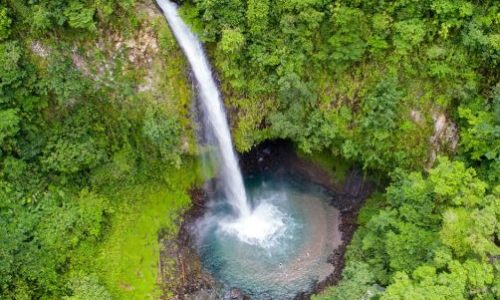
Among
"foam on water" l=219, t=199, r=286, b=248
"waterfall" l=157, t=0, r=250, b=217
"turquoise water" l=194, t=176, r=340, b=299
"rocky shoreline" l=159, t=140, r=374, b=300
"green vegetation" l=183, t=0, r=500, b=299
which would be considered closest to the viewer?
"green vegetation" l=183, t=0, r=500, b=299

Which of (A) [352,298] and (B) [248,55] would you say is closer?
(A) [352,298]

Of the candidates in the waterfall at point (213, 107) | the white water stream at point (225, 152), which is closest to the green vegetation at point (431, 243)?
the white water stream at point (225, 152)

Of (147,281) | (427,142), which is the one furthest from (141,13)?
(427,142)

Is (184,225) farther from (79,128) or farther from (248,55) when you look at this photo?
(248,55)

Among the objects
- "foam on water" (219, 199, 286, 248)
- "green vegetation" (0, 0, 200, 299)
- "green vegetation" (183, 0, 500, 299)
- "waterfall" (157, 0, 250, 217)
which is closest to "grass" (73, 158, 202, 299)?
"green vegetation" (0, 0, 200, 299)

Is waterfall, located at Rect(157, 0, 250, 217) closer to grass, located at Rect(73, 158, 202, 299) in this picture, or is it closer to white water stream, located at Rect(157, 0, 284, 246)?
white water stream, located at Rect(157, 0, 284, 246)

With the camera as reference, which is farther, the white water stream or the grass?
the grass

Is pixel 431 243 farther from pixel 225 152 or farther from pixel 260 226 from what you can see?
pixel 225 152

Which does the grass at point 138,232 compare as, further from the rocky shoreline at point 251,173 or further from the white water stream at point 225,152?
the white water stream at point 225,152
